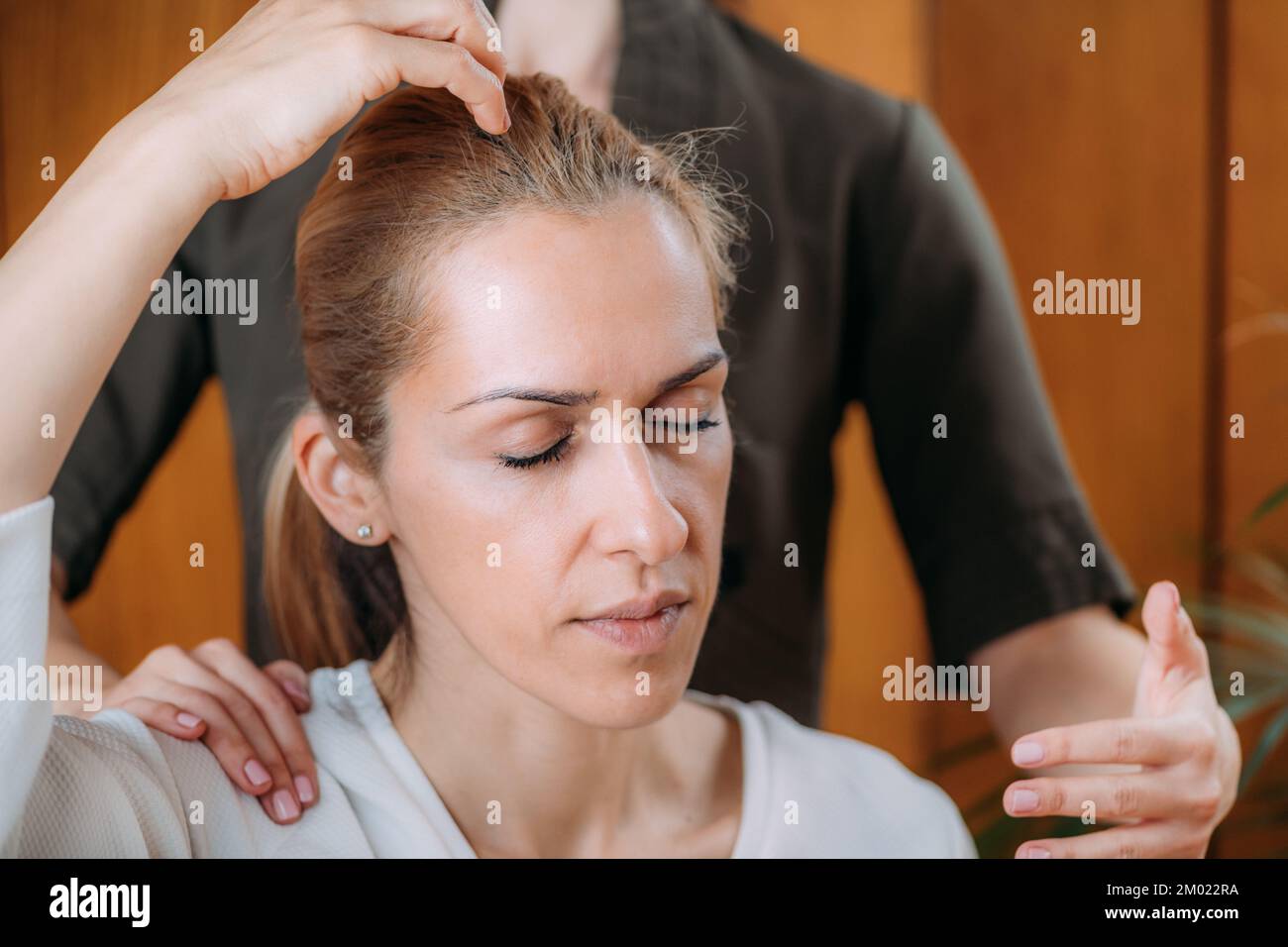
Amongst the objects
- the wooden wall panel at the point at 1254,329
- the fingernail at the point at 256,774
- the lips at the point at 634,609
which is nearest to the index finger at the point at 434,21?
the lips at the point at 634,609

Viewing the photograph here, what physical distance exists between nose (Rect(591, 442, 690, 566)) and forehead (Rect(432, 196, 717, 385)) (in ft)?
0.18

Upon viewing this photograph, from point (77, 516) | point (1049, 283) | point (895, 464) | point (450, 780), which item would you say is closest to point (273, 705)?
point (450, 780)

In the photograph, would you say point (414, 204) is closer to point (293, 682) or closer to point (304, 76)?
point (304, 76)

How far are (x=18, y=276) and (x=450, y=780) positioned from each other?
43 cm

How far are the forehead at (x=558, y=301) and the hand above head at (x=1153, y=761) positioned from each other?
343 millimetres

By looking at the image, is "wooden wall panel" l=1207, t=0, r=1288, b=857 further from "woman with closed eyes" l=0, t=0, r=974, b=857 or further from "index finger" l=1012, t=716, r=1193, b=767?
"woman with closed eyes" l=0, t=0, r=974, b=857

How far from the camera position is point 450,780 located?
85 centimetres

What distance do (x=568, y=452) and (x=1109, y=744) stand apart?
39 centimetres

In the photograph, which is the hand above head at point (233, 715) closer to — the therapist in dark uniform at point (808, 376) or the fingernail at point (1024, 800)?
the therapist in dark uniform at point (808, 376)

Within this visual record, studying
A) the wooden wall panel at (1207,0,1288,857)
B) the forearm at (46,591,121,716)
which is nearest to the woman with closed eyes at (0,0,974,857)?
the forearm at (46,591,121,716)

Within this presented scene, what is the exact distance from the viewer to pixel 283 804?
2.59ft
